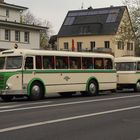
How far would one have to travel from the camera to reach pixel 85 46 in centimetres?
9419

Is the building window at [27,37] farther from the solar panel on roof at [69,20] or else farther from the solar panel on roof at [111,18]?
the solar panel on roof at [69,20]

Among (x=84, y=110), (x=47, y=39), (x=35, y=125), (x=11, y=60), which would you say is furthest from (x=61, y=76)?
(x=47, y=39)

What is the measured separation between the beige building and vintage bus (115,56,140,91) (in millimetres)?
53961

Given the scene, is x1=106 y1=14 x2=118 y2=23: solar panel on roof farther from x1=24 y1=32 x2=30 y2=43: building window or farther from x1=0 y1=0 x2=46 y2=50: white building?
x1=24 y1=32 x2=30 y2=43: building window

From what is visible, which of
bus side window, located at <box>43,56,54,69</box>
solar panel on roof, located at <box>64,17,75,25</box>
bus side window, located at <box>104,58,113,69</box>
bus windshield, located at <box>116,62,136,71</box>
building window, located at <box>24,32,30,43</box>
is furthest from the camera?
solar panel on roof, located at <box>64,17,75,25</box>

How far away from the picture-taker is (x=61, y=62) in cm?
2669

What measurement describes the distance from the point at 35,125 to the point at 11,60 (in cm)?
1093

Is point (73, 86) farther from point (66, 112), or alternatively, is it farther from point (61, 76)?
point (66, 112)

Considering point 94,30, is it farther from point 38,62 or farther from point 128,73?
point 38,62

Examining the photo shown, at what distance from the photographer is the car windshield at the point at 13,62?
24.1m

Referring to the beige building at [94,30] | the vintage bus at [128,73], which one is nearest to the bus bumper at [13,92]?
the vintage bus at [128,73]

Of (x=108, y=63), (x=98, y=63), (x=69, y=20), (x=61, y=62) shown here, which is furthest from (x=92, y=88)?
(x=69, y=20)

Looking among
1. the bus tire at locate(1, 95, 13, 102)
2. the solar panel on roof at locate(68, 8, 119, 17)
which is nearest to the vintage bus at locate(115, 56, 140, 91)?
the bus tire at locate(1, 95, 13, 102)

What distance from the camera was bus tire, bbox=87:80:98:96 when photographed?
2855 centimetres
